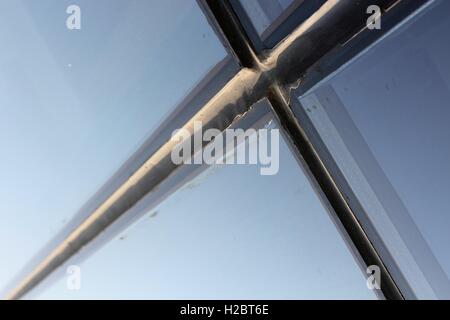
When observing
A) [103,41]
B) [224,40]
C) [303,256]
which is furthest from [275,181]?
[103,41]

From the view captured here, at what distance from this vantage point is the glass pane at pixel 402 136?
1.83 ft

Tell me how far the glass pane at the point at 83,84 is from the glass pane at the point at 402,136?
8.5 inches

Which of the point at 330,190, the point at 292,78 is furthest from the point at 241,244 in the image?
the point at 292,78

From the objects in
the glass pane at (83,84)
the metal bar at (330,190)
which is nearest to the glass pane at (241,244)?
the metal bar at (330,190)

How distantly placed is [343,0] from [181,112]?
1.15 ft

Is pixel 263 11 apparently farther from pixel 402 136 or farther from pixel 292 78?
pixel 402 136

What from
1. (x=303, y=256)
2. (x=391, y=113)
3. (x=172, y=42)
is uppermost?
(x=172, y=42)

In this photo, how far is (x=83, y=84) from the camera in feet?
3.03

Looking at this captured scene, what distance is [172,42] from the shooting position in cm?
76

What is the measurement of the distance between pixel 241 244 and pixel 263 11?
46cm

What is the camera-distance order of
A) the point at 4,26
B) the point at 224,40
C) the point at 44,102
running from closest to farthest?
the point at 224,40 → the point at 4,26 → the point at 44,102

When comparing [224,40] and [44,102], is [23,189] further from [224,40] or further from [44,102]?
[224,40]

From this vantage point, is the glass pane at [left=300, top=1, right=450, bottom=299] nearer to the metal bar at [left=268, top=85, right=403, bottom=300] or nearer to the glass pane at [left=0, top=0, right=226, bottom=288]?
the metal bar at [left=268, top=85, right=403, bottom=300]

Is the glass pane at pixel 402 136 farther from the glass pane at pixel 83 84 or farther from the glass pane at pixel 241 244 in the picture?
the glass pane at pixel 83 84
